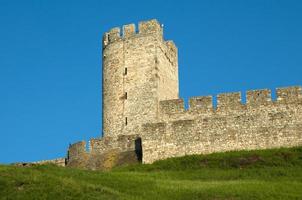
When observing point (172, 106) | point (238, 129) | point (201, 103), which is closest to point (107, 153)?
point (172, 106)

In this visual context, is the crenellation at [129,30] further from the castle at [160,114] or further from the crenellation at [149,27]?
the crenellation at [149,27]

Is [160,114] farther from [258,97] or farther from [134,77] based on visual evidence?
[258,97]

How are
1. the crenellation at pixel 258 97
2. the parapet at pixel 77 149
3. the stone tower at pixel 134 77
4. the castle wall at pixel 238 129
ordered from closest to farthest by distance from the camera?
the castle wall at pixel 238 129, the crenellation at pixel 258 97, the parapet at pixel 77 149, the stone tower at pixel 134 77

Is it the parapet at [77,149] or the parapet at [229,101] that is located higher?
the parapet at [229,101]

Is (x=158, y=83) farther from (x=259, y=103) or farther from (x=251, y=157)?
(x=251, y=157)

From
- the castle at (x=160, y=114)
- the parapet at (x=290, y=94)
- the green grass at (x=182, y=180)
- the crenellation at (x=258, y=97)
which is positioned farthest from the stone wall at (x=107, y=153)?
the parapet at (x=290, y=94)

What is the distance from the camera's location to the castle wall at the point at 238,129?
1374 inches

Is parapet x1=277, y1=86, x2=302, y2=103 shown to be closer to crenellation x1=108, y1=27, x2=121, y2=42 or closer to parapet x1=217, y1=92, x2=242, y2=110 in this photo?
parapet x1=217, y1=92, x2=242, y2=110

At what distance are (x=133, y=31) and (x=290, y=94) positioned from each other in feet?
38.5

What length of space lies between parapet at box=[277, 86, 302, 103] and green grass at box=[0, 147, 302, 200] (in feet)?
11.4

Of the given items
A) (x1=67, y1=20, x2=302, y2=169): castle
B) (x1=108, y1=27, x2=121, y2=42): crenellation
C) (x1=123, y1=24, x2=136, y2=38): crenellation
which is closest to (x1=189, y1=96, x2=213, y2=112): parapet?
(x1=67, y1=20, x2=302, y2=169): castle

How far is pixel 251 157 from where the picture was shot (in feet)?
109

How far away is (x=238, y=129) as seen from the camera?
35375 millimetres

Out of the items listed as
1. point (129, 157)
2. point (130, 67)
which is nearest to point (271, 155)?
point (129, 157)
